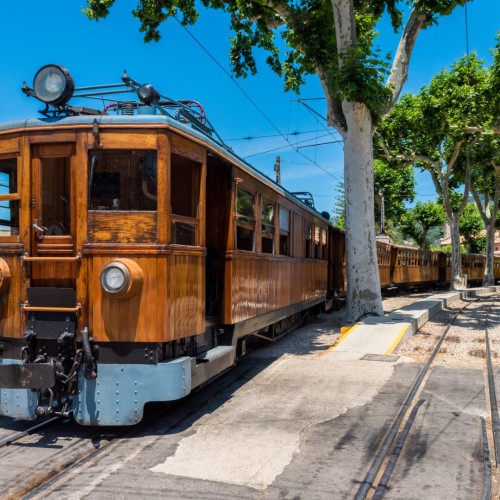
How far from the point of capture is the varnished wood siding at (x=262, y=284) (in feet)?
21.4

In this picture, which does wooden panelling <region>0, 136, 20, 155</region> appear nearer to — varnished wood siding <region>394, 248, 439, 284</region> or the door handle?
the door handle

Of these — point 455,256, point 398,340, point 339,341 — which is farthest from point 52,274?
point 455,256

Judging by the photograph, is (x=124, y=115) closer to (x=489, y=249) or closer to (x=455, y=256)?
(x=455, y=256)

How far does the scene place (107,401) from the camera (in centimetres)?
482

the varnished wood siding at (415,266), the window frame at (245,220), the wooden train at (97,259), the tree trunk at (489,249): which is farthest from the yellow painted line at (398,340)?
the tree trunk at (489,249)

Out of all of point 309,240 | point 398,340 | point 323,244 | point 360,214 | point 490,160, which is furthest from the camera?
point 490,160

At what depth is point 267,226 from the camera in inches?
318

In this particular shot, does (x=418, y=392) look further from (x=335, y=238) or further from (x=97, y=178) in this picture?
(x=335, y=238)

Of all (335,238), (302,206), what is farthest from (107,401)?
(335,238)

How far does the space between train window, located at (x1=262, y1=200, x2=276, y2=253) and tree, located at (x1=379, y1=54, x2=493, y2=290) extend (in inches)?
593

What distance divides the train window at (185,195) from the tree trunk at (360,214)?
303 inches

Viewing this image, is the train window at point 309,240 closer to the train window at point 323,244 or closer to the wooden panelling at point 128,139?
the train window at point 323,244

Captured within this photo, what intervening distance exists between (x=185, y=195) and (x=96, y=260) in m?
1.17

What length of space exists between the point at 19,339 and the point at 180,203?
1.99 m
